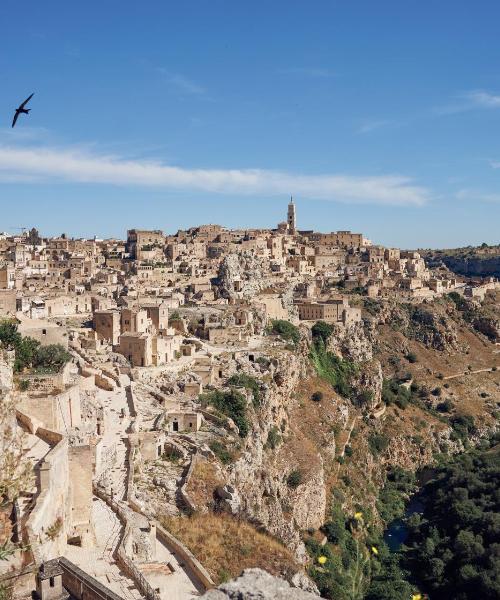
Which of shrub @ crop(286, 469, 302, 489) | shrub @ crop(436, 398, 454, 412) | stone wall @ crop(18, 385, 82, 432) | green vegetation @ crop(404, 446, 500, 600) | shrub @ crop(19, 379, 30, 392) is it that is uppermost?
shrub @ crop(19, 379, 30, 392)

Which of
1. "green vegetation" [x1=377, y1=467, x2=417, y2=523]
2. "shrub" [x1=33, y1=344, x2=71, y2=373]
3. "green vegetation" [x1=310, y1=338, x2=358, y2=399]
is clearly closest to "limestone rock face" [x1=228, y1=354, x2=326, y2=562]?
"green vegetation" [x1=310, y1=338, x2=358, y2=399]

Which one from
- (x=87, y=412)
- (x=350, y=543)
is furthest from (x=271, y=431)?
(x=87, y=412)

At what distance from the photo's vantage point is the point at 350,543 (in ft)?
119

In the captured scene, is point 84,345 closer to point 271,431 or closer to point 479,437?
point 271,431

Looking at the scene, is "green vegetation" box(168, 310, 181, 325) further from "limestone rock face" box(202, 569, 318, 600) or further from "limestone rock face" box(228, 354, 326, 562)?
"limestone rock face" box(202, 569, 318, 600)

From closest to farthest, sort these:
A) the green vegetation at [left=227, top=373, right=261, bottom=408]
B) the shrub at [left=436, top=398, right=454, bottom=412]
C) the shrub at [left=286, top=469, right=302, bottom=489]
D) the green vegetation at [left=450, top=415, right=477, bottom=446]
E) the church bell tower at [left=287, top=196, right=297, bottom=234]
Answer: the shrub at [left=286, top=469, right=302, bottom=489] < the green vegetation at [left=227, top=373, right=261, bottom=408] < the green vegetation at [left=450, top=415, right=477, bottom=446] < the shrub at [left=436, top=398, right=454, bottom=412] < the church bell tower at [left=287, top=196, right=297, bottom=234]

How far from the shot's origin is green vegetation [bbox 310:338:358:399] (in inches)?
2026

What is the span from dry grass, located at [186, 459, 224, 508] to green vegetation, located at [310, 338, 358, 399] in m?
28.3

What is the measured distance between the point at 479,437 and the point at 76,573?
54241 millimetres

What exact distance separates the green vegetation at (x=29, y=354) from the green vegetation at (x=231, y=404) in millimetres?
8635

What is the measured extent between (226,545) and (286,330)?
104 feet

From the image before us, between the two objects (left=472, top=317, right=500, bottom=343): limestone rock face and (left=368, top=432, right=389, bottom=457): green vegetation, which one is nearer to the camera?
(left=368, top=432, right=389, bottom=457): green vegetation

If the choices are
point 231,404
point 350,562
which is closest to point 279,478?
point 231,404

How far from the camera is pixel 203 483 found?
69.9ft
